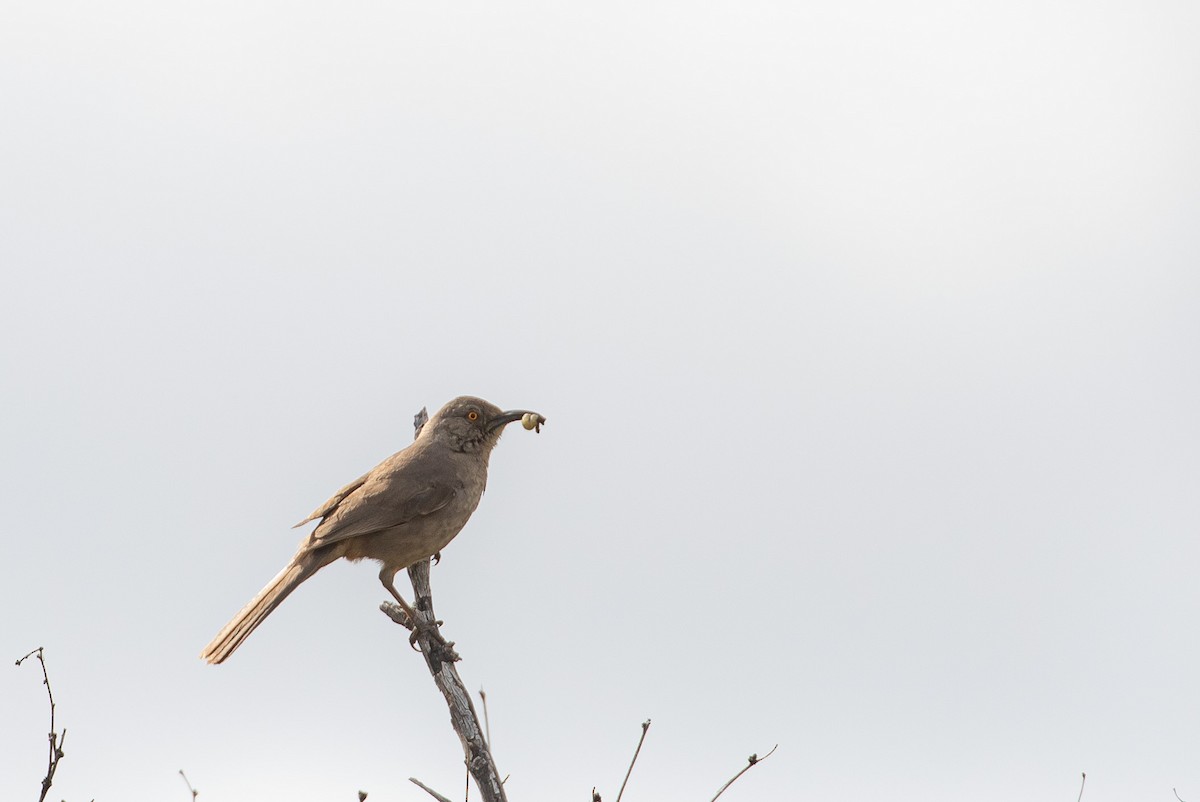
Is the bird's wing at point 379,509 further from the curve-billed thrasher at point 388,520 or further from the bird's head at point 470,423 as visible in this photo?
the bird's head at point 470,423

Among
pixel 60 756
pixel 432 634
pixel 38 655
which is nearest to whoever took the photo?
pixel 60 756

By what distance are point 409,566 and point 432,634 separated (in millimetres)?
1658

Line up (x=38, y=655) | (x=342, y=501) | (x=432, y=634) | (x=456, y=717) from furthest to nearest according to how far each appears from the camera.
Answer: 1. (x=342, y=501)
2. (x=432, y=634)
3. (x=456, y=717)
4. (x=38, y=655)

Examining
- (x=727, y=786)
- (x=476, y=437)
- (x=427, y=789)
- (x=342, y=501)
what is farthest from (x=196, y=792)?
(x=476, y=437)

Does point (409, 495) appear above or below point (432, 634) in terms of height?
above

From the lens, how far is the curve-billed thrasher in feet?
30.5

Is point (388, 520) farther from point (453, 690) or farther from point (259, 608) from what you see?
point (453, 690)

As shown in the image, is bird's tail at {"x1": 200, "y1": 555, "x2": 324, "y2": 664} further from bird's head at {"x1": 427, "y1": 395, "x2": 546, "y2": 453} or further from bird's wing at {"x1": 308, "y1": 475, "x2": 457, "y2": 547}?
bird's head at {"x1": 427, "y1": 395, "x2": 546, "y2": 453}

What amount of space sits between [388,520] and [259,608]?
3.67 feet

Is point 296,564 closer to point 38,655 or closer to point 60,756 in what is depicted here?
point 38,655

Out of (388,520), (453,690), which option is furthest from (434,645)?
(388,520)

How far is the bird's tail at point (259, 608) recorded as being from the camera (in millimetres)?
9039

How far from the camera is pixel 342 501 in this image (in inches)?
386

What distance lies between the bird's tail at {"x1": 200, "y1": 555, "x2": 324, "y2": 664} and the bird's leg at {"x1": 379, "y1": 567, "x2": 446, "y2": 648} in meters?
0.52
